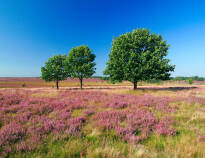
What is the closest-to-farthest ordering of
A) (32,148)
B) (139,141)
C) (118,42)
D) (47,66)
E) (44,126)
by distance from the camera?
1. (32,148)
2. (139,141)
3. (44,126)
4. (118,42)
5. (47,66)

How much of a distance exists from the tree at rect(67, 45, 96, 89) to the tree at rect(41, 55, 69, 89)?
407cm

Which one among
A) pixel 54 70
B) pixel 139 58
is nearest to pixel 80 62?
pixel 54 70

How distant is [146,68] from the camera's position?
16.5m

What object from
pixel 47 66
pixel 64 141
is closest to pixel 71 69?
pixel 47 66

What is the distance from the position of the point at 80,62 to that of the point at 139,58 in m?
17.0

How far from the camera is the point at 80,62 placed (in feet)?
91.5

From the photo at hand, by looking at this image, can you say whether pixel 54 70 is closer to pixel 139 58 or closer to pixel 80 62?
pixel 80 62

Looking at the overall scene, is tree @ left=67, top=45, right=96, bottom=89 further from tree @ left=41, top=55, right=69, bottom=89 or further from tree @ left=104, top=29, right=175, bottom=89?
tree @ left=104, top=29, right=175, bottom=89

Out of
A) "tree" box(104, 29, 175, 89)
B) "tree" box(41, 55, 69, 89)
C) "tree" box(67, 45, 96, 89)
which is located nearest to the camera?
"tree" box(104, 29, 175, 89)

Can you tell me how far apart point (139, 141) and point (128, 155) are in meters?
0.97

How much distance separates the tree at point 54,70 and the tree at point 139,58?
18.2 m

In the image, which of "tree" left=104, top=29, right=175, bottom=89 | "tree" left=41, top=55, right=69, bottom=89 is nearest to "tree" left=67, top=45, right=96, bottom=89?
"tree" left=41, top=55, right=69, bottom=89

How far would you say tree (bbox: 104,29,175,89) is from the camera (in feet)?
56.1

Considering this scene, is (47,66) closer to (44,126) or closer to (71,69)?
(71,69)
